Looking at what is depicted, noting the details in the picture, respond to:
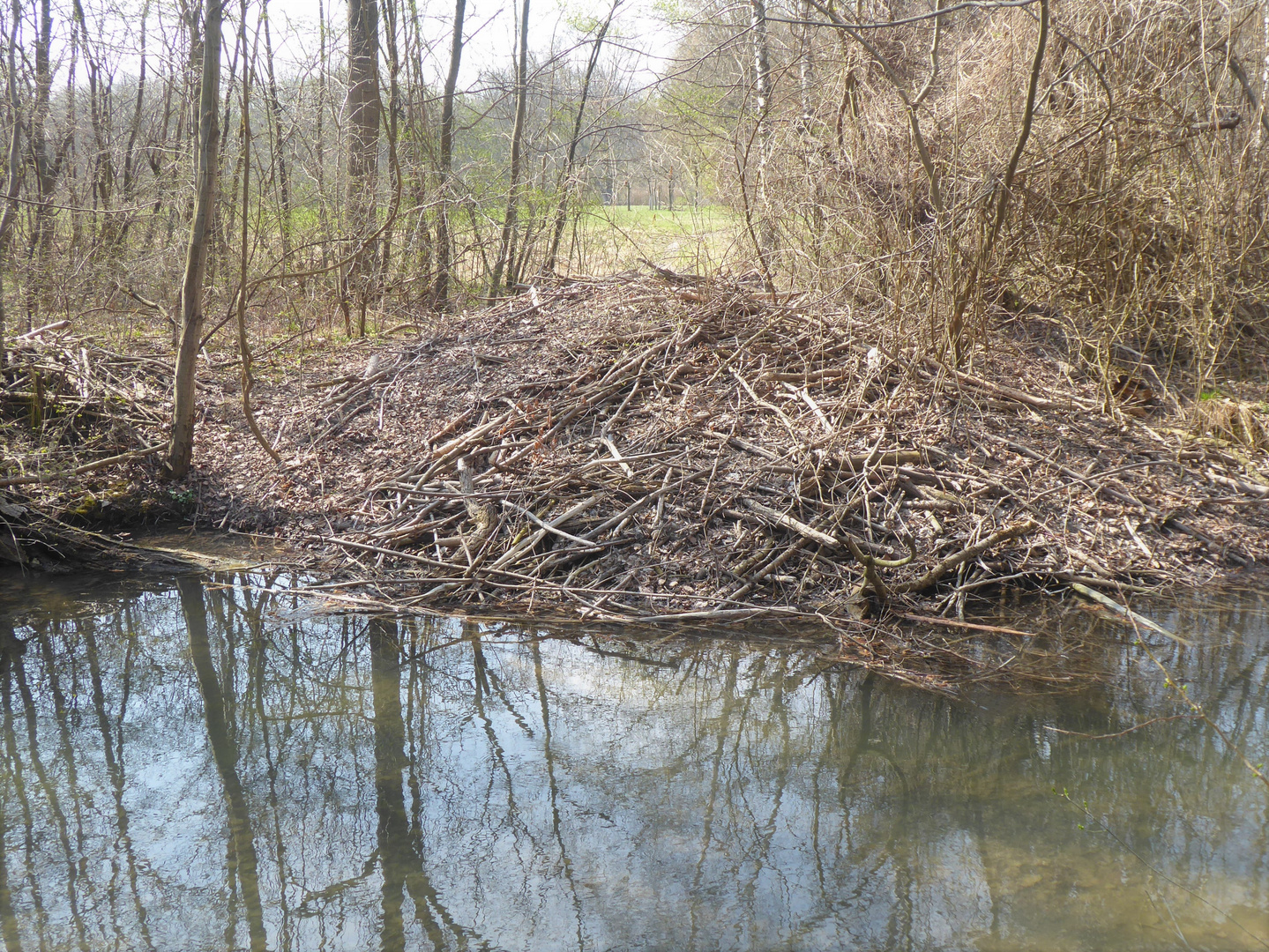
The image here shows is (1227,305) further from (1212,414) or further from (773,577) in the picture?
(773,577)

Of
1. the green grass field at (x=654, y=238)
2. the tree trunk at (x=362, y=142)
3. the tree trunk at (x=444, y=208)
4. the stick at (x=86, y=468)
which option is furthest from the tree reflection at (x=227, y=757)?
the tree trunk at (x=444, y=208)

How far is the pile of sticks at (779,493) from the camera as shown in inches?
216

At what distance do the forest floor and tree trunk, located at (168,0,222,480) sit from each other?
318 millimetres

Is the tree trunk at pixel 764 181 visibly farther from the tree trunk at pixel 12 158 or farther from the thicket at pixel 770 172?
the tree trunk at pixel 12 158

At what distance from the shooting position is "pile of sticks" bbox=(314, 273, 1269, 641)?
548 cm

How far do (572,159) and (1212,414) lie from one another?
8235 mm

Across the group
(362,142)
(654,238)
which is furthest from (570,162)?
(362,142)

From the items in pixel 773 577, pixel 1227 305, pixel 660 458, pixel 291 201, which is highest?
pixel 291 201

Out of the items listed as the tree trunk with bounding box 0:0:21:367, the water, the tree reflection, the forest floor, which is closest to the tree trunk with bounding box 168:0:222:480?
the forest floor

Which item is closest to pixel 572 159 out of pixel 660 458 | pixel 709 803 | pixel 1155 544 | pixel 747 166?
pixel 747 166

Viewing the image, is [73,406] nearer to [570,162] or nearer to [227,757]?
[227,757]

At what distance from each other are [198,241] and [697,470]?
3986 millimetres

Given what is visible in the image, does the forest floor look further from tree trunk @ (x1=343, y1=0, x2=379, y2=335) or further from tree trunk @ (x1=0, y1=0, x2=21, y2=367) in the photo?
tree trunk @ (x1=343, y1=0, x2=379, y2=335)

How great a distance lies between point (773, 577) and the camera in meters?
5.48
